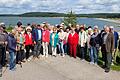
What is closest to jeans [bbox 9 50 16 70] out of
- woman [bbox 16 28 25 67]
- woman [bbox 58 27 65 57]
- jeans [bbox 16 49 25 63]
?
woman [bbox 16 28 25 67]

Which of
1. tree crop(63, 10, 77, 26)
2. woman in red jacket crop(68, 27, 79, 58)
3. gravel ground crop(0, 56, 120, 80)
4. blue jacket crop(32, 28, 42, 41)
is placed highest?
blue jacket crop(32, 28, 42, 41)

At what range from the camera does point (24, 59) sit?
1672 cm

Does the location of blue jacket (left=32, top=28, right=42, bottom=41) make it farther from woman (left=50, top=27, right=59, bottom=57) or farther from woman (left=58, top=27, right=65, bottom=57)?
woman (left=58, top=27, right=65, bottom=57)

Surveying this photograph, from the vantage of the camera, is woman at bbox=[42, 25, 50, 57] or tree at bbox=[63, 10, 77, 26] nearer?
woman at bbox=[42, 25, 50, 57]

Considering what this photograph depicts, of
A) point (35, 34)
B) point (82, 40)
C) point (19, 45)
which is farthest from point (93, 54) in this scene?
point (19, 45)

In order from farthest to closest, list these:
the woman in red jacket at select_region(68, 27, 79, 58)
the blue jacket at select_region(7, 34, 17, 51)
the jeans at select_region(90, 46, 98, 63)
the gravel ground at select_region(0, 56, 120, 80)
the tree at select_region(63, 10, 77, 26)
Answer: the tree at select_region(63, 10, 77, 26), the woman in red jacket at select_region(68, 27, 79, 58), the jeans at select_region(90, 46, 98, 63), the blue jacket at select_region(7, 34, 17, 51), the gravel ground at select_region(0, 56, 120, 80)

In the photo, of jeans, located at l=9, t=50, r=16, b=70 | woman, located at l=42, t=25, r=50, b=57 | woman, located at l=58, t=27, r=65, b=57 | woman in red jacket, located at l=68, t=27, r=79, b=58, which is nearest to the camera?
jeans, located at l=9, t=50, r=16, b=70

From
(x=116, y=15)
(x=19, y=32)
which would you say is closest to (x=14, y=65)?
(x=19, y=32)

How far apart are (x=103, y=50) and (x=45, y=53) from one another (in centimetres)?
314

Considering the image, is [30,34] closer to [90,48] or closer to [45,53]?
[45,53]

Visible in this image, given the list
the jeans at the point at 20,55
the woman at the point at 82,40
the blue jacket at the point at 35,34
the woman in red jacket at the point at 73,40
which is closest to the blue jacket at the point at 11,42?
the jeans at the point at 20,55

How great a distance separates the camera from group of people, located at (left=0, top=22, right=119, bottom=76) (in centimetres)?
1516

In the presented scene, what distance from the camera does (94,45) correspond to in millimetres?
17000

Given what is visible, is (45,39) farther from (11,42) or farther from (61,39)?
(11,42)
